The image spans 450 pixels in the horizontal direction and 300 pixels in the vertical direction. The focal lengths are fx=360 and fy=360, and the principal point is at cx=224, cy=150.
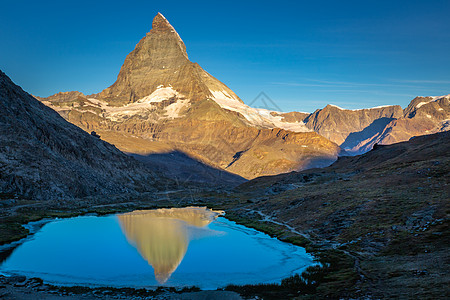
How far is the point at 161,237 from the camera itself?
6525 cm

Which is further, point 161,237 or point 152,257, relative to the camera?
point 161,237

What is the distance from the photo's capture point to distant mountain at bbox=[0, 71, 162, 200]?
11312cm

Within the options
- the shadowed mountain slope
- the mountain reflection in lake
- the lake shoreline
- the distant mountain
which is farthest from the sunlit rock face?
the distant mountain

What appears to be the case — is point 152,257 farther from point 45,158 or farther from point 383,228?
point 45,158

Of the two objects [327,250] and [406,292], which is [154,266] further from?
[406,292]

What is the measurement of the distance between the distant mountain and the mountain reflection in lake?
150 ft

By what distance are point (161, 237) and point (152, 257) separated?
54.4 ft

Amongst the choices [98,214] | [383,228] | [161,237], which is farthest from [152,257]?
[98,214]

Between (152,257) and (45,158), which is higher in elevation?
(45,158)

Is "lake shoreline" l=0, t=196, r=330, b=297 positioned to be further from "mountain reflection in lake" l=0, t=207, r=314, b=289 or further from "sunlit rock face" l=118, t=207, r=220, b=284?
"sunlit rock face" l=118, t=207, r=220, b=284

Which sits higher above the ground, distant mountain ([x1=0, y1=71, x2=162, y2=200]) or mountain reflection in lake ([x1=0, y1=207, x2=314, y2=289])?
distant mountain ([x1=0, y1=71, x2=162, y2=200])

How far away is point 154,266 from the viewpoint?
43.4 meters

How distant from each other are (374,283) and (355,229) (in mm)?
23224

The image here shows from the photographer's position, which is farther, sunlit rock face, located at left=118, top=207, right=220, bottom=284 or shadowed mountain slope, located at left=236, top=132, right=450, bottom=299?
sunlit rock face, located at left=118, top=207, right=220, bottom=284
